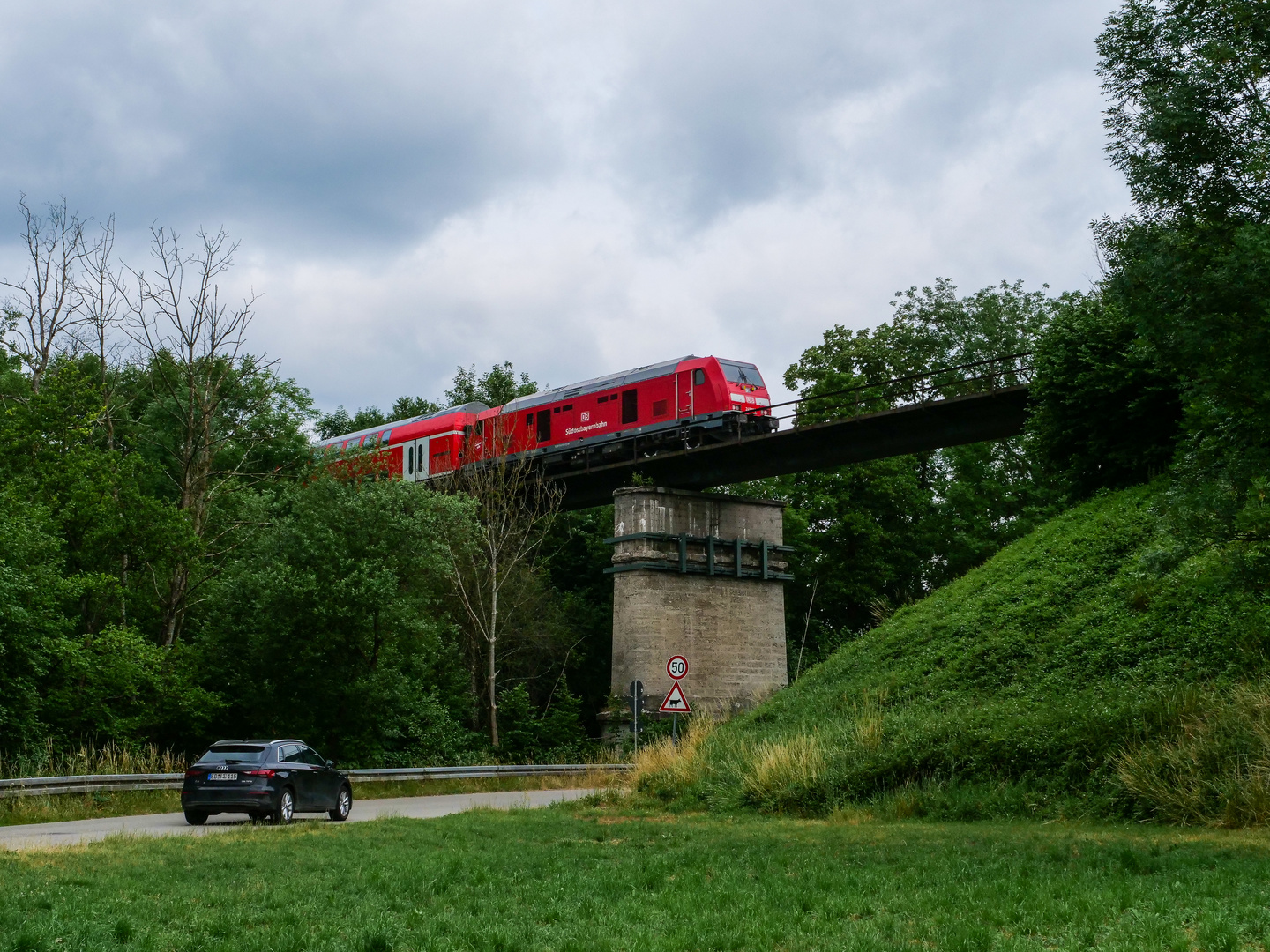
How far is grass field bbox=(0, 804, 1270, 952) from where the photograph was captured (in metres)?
7.25

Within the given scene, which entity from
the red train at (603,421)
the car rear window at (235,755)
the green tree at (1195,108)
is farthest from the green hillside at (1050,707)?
the red train at (603,421)

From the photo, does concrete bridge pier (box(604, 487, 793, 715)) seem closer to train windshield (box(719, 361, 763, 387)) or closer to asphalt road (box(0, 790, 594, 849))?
train windshield (box(719, 361, 763, 387))

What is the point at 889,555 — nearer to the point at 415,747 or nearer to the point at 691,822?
the point at 415,747

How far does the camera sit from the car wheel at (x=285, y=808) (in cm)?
1831

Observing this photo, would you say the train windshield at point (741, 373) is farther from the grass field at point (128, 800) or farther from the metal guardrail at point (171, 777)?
the grass field at point (128, 800)

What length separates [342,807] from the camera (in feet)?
67.1

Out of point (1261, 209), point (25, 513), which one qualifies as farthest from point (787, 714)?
point (25, 513)

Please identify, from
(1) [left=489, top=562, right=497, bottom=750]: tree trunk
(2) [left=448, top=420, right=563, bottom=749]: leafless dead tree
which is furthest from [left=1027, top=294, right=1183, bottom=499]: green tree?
(2) [left=448, top=420, right=563, bottom=749]: leafless dead tree

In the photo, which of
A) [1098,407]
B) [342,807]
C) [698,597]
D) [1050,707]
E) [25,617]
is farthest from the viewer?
[698,597]

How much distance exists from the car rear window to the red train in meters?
23.0

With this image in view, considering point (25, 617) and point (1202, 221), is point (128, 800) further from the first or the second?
point (1202, 221)

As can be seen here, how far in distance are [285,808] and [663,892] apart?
10.7m

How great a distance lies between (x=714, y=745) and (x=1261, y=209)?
42.3 ft

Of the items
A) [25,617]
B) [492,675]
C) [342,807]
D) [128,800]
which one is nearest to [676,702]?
[342,807]
